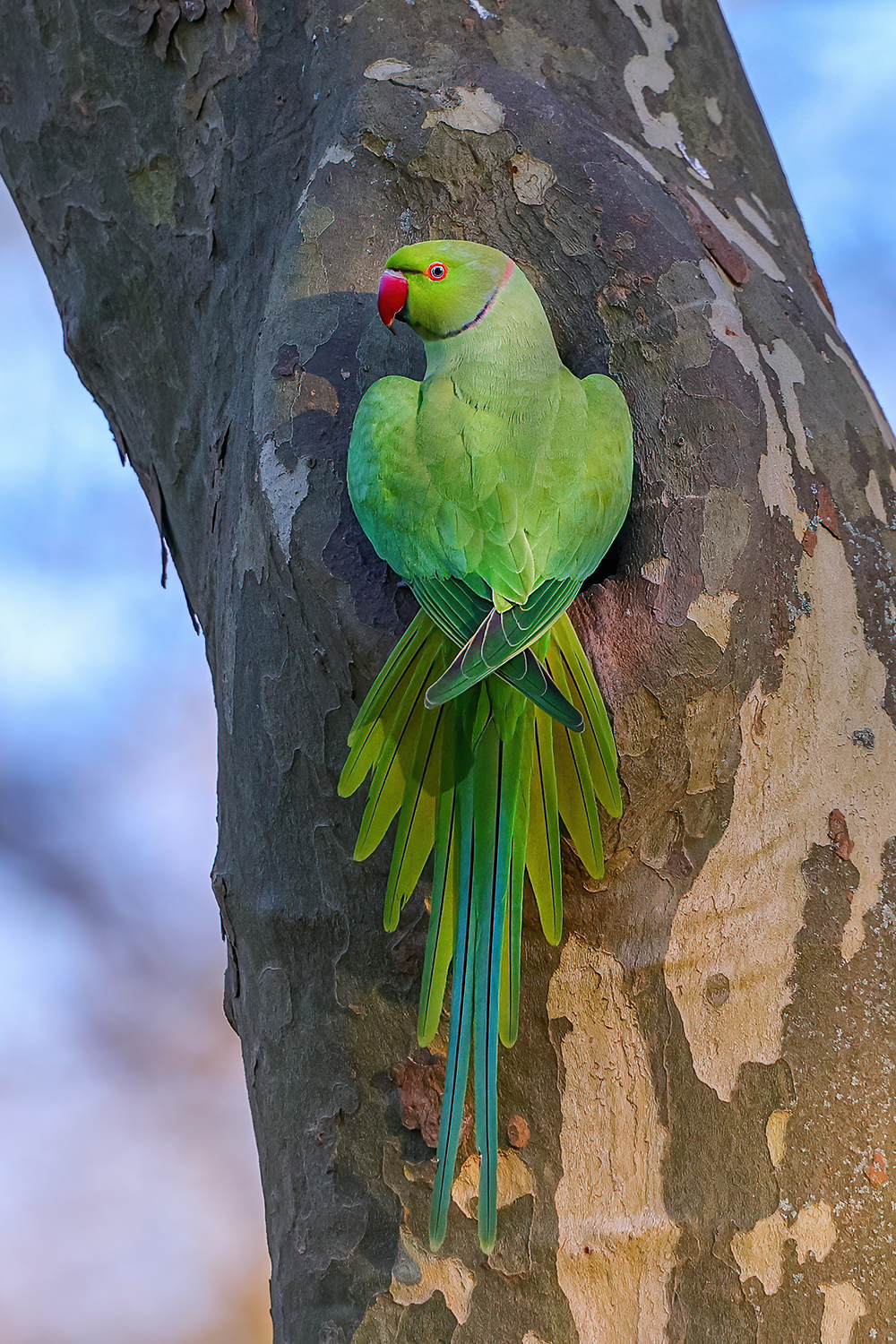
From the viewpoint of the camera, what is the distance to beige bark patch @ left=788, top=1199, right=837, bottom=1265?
3.67ft

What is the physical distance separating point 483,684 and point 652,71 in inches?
40.3

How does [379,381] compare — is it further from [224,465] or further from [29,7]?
[29,7]

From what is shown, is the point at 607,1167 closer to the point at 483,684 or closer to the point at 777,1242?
the point at 777,1242

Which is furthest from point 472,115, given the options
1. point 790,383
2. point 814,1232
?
point 814,1232

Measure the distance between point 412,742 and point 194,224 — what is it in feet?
2.99

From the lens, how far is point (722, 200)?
152 cm

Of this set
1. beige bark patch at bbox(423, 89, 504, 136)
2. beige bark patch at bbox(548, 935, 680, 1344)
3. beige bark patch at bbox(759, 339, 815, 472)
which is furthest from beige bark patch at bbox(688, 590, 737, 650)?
beige bark patch at bbox(423, 89, 504, 136)

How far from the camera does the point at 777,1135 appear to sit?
3.74 ft

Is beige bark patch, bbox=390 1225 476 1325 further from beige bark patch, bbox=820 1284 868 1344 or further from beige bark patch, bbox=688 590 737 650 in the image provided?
beige bark patch, bbox=688 590 737 650

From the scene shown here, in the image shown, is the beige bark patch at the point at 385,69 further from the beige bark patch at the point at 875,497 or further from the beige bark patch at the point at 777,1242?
the beige bark patch at the point at 777,1242

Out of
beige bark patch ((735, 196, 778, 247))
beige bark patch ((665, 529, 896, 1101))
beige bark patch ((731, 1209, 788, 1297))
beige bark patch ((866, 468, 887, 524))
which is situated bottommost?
beige bark patch ((731, 1209, 788, 1297))

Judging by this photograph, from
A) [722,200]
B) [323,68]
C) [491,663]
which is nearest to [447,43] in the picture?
[323,68]

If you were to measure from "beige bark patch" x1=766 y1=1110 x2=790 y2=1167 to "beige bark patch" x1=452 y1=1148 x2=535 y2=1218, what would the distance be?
252 millimetres

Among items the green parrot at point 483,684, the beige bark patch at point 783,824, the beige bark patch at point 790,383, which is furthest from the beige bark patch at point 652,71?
the beige bark patch at point 783,824
